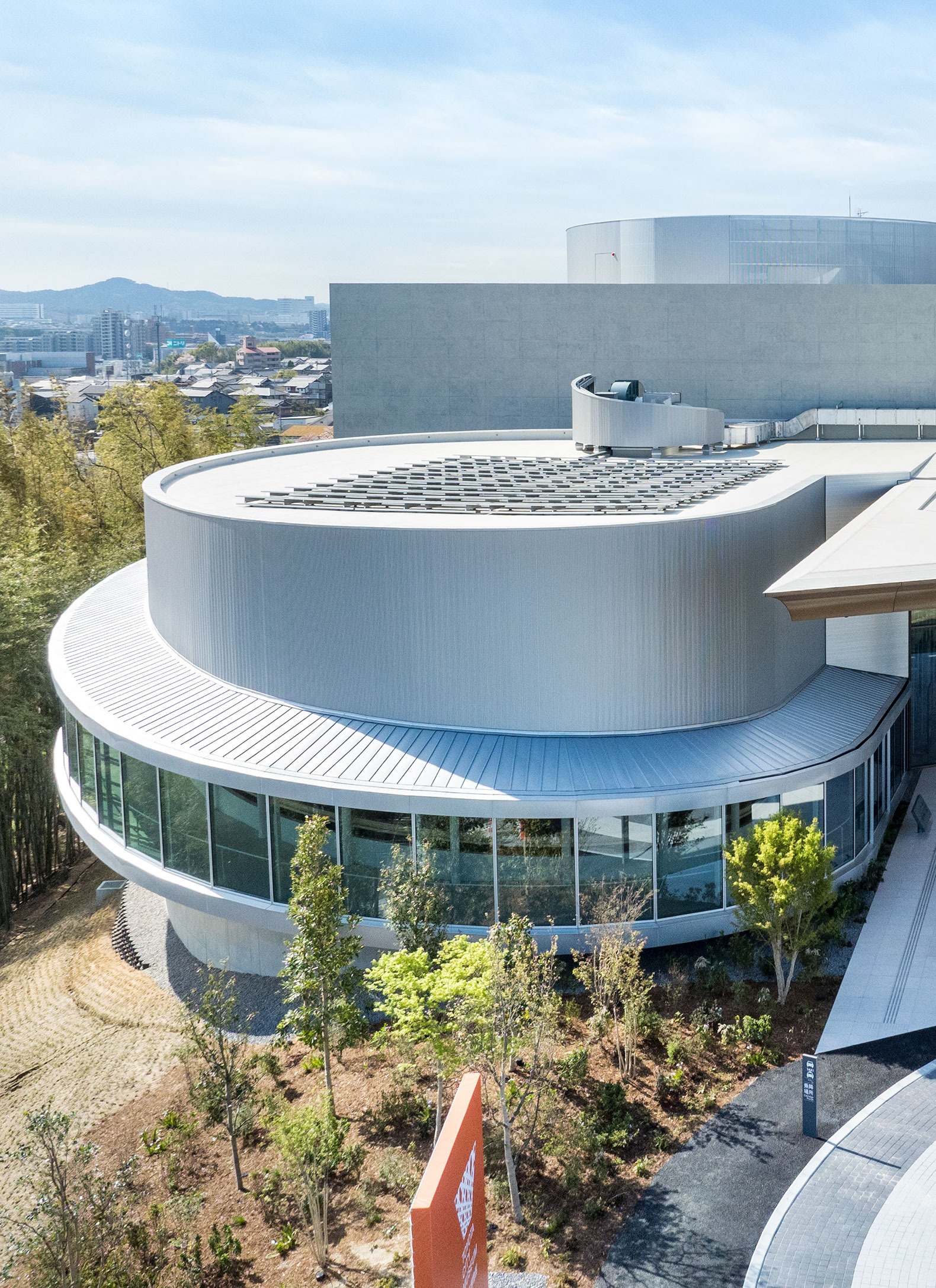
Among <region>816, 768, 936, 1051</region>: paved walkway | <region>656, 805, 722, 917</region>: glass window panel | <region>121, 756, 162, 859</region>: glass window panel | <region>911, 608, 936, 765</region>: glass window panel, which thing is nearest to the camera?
<region>816, 768, 936, 1051</region>: paved walkway

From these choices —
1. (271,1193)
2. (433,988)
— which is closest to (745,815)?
(433,988)

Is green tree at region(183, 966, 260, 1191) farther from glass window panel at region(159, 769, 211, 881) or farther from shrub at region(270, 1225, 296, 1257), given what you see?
glass window panel at region(159, 769, 211, 881)

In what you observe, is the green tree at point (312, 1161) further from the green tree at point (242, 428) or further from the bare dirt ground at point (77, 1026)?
the green tree at point (242, 428)

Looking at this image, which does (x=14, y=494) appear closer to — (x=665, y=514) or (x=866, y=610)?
(x=665, y=514)

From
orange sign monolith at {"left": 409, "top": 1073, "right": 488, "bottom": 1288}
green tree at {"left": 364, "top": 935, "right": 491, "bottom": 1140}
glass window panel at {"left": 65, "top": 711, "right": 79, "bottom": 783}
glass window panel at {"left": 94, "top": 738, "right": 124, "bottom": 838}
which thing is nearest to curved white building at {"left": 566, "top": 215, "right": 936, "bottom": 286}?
glass window panel at {"left": 65, "top": 711, "right": 79, "bottom": 783}

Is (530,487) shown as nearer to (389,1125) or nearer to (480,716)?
(480,716)

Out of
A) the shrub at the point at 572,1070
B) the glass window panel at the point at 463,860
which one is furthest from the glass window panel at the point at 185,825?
the shrub at the point at 572,1070
